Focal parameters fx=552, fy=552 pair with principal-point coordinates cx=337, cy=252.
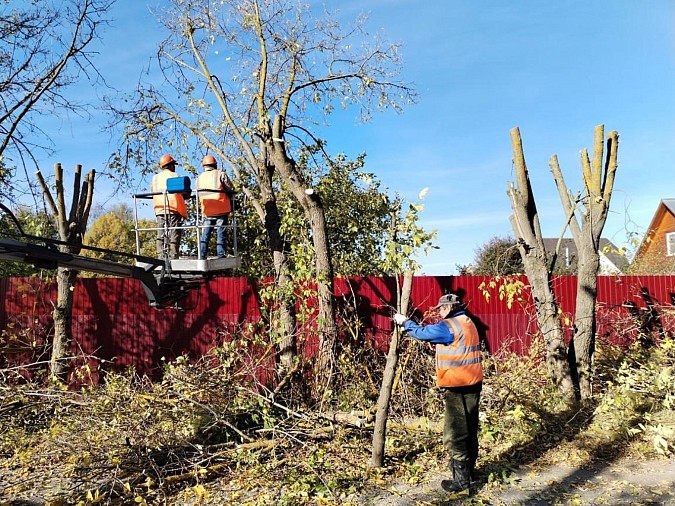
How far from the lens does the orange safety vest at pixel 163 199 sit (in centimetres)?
738

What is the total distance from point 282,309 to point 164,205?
247cm

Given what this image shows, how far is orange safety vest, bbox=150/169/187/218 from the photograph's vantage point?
7383mm

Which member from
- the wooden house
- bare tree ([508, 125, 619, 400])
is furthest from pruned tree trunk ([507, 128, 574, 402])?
the wooden house

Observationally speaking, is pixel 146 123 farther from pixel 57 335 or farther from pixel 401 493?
pixel 401 493

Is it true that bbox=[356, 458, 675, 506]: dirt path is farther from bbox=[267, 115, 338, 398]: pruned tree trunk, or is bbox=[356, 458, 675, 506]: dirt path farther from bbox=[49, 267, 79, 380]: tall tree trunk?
bbox=[49, 267, 79, 380]: tall tree trunk

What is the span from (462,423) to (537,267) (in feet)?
12.3

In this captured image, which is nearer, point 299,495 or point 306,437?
point 299,495

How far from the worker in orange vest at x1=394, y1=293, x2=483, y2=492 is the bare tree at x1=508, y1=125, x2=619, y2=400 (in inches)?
120

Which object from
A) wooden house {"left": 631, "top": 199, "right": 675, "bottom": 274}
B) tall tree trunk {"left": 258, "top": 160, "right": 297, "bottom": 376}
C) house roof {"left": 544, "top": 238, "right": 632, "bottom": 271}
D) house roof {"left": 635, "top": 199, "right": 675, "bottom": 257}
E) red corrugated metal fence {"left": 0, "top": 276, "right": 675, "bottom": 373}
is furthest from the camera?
house roof {"left": 635, "top": 199, "right": 675, "bottom": 257}

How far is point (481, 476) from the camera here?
18.9ft

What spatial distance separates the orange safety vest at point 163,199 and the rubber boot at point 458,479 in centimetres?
467

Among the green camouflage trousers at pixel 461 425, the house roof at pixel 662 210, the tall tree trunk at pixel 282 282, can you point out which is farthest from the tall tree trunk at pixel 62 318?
the house roof at pixel 662 210

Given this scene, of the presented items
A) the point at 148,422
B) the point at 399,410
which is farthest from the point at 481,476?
the point at 148,422

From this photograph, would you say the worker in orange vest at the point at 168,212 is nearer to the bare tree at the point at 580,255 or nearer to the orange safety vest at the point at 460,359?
the orange safety vest at the point at 460,359
